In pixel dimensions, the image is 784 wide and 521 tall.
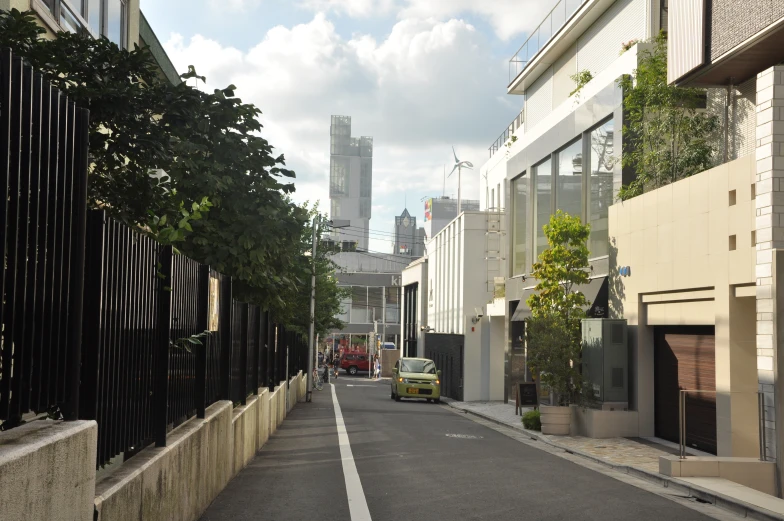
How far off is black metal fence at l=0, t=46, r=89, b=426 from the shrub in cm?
1916

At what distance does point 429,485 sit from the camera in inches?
477

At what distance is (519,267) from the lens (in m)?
34.8

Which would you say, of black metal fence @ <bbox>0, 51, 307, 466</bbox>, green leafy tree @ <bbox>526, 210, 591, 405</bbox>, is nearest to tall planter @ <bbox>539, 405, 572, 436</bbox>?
green leafy tree @ <bbox>526, 210, 591, 405</bbox>

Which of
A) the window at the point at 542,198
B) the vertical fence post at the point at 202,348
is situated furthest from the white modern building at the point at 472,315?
the vertical fence post at the point at 202,348

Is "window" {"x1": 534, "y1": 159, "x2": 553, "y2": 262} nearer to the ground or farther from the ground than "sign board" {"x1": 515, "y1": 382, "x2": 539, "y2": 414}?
farther from the ground

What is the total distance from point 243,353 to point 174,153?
3145 millimetres

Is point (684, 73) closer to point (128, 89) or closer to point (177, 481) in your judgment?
point (128, 89)

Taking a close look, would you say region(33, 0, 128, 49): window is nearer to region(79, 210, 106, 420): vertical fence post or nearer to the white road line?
the white road line

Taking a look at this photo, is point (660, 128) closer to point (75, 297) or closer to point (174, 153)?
point (174, 153)

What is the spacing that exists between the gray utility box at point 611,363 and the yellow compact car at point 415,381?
18.3m

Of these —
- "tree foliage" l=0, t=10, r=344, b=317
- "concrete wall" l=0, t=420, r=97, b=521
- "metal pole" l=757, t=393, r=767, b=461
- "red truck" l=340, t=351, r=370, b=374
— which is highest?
"tree foliage" l=0, t=10, r=344, b=317

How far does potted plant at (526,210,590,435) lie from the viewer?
2180 centimetres

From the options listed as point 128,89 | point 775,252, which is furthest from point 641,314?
point 128,89

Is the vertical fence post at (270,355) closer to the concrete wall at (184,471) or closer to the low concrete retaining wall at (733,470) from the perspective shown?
the concrete wall at (184,471)
